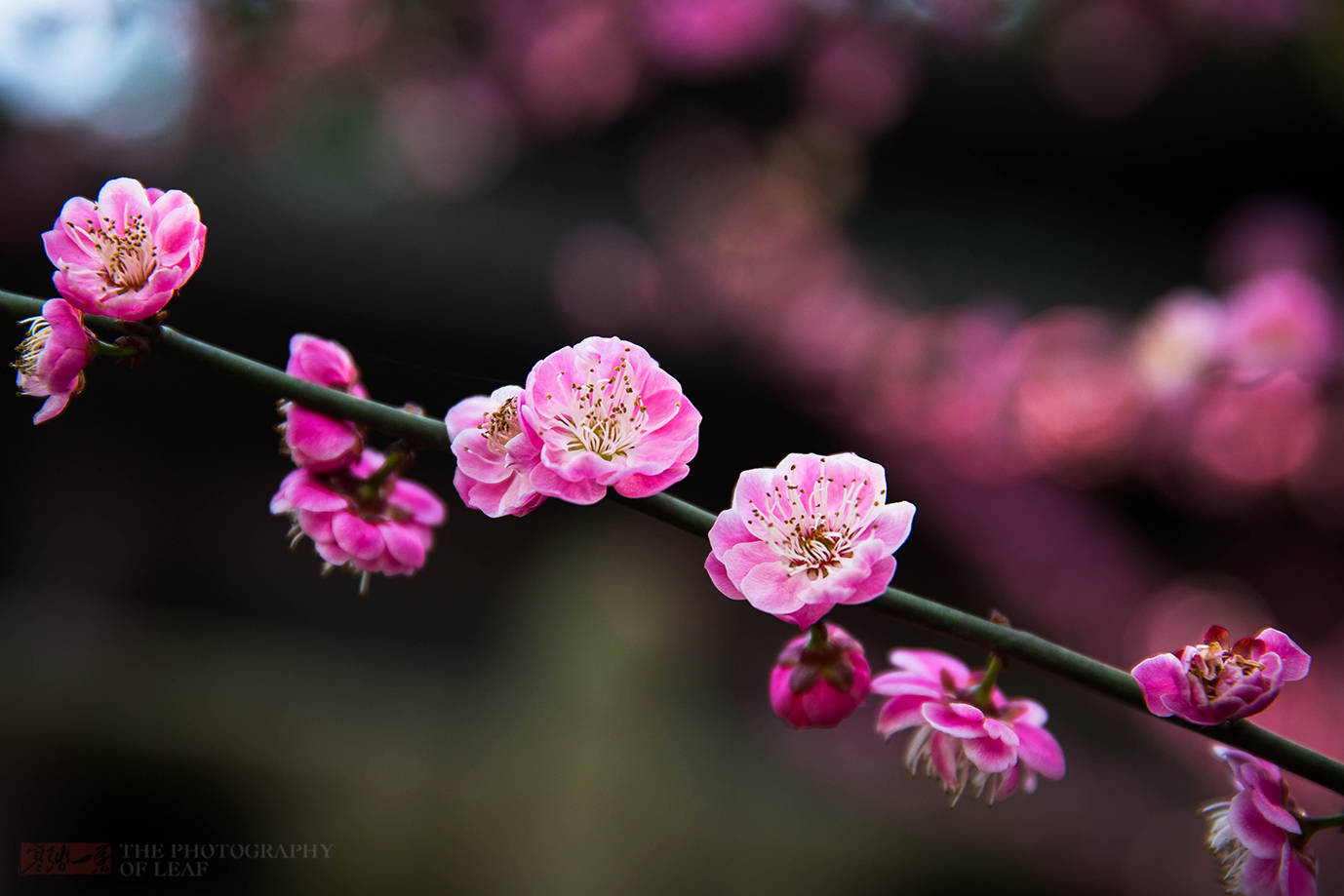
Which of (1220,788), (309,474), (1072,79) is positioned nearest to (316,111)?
(309,474)

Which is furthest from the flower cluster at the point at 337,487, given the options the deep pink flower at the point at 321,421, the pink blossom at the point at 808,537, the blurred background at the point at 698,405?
the blurred background at the point at 698,405

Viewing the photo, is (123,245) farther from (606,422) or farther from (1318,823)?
(1318,823)

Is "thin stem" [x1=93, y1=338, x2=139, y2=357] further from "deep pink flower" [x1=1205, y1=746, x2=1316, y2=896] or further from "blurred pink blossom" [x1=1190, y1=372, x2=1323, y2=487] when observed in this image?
"blurred pink blossom" [x1=1190, y1=372, x2=1323, y2=487]

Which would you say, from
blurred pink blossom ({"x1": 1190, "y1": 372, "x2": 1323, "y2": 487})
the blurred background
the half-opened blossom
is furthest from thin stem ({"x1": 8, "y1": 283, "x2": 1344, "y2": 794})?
blurred pink blossom ({"x1": 1190, "y1": 372, "x2": 1323, "y2": 487})

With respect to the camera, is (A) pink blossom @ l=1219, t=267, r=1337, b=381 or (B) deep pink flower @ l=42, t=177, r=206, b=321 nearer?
(B) deep pink flower @ l=42, t=177, r=206, b=321

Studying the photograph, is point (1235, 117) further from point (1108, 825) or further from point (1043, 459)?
→ point (1108, 825)

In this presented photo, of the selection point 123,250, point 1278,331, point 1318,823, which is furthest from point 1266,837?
point 1278,331

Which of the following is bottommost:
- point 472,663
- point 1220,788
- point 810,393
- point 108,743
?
point 108,743
